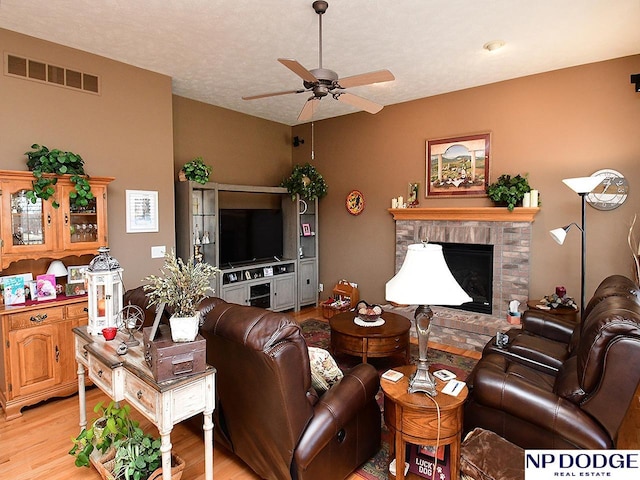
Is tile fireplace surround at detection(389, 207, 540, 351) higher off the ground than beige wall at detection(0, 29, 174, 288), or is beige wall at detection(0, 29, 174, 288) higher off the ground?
beige wall at detection(0, 29, 174, 288)

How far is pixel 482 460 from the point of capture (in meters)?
Answer: 1.82

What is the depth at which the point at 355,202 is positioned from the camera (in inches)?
235

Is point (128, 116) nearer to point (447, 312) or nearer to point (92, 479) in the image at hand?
point (92, 479)

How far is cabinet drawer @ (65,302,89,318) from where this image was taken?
3.28 metres

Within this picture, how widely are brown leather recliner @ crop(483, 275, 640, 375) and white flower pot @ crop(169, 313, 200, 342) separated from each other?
243 centimetres

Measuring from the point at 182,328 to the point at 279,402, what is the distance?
60cm

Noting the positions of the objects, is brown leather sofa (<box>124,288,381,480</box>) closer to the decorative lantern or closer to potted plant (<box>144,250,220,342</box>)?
potted plant (<box>144,250,220,342</box>)

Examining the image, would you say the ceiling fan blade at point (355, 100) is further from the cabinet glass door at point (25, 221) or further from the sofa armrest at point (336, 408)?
the cabinet glass door at point (25, 221)

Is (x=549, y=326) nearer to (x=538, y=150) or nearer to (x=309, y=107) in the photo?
(x=538, y=150)

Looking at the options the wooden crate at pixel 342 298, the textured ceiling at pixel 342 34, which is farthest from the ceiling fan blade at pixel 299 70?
the wooden crate at pixel 342 298

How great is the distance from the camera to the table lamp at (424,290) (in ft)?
6.48

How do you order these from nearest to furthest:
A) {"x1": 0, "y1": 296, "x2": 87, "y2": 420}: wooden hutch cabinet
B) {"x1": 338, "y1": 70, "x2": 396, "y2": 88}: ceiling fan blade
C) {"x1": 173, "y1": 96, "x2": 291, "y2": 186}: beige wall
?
1. {"x1": 338, "y1": 70, "x2": 396, "y2": 88}: ceiling fan blade
2. {"x1": 0, "y1": 296, "x2": 87, "y2": 420}: wooden hutch cabinet
3. {"x1": 173, "y1": 96, "x2": 291, "y2": 186}: beige wall

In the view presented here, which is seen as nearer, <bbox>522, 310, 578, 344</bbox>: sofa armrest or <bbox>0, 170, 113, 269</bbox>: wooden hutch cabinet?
<bbox>0, 170, 113, 269</bbox>: wooden hutch cabinet

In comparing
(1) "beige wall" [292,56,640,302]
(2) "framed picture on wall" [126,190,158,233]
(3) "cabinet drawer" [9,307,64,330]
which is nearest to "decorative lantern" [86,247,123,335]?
(3) "cabinet drawer" [9,307,64,330]
